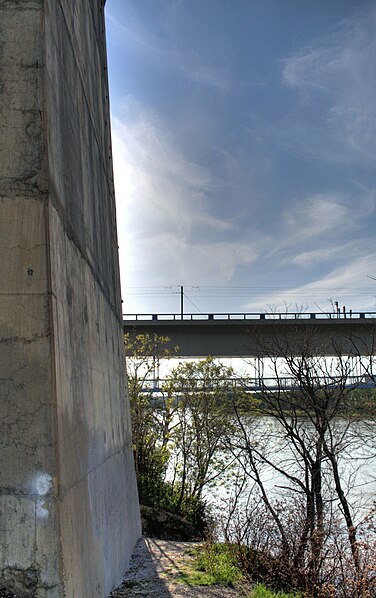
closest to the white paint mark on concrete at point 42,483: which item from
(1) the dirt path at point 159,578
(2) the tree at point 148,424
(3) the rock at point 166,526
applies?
(1) the dirt path at point 159,578

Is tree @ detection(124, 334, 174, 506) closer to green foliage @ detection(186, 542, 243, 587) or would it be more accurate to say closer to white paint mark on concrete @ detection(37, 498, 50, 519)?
green foliage @ detection(186, 542, 243, 587)

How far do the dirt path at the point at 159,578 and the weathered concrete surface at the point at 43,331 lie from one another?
1.17 metres

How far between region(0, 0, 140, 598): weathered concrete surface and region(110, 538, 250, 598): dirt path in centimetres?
117

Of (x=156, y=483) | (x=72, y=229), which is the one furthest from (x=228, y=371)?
(x=72, y=229)

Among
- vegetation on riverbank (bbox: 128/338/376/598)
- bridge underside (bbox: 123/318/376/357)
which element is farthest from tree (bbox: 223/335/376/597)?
bridge underside (bbox: 123/318/376/357)

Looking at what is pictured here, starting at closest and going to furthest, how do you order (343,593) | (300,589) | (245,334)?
(343,593) < (300,589) < (245,334)

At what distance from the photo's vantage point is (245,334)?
1066 inches

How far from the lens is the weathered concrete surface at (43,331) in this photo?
9.62ft

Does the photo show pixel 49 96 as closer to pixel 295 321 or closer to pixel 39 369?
pixel 39 369

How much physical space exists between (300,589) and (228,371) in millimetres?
10030

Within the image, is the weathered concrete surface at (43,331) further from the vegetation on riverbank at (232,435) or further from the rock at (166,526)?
the rock at (166,526)

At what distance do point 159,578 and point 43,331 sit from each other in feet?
13.9

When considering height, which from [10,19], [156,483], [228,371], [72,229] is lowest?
[156,483]

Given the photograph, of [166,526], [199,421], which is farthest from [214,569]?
[199,421]
